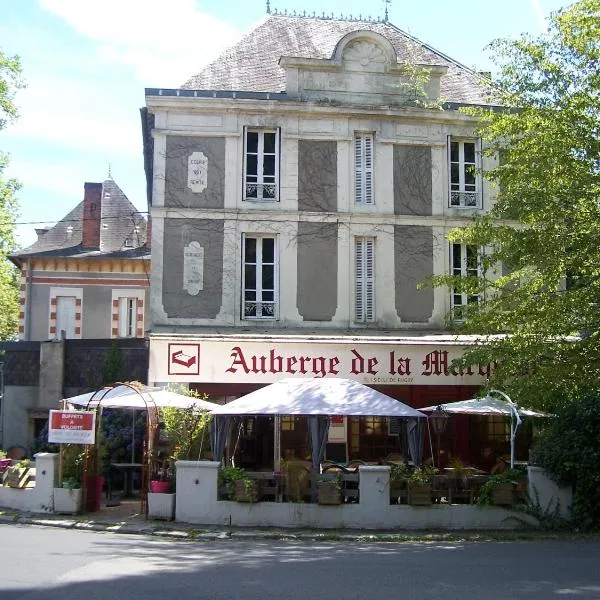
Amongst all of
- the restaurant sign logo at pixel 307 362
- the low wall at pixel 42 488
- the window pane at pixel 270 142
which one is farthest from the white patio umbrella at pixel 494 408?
the window pane at pixel 270 142

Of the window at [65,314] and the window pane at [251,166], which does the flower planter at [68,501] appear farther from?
the window at [65,314]

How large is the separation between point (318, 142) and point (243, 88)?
2.28 meters

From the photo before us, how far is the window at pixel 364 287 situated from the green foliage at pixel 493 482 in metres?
6.43

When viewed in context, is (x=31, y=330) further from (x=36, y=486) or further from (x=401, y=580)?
(x=401, y=580)

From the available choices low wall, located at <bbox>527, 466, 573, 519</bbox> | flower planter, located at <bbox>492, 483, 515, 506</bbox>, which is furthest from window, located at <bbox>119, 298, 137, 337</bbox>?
low wall, located at <bbox>527, 466, 573, 519</bbox>

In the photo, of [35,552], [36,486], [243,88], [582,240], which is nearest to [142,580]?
[35,552]

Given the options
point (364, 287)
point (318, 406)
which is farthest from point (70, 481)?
point (364, 287)

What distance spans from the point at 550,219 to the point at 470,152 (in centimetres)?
640

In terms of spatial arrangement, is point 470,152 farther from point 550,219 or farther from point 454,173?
point 550,219

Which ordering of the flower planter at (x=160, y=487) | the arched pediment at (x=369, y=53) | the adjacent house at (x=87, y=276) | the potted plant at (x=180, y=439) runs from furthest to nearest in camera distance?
the adjacent house at (x=87, y=276)
the arched pediment at (x=369, y=53)
the potted plant at (x=180, y=439)
the flower planter at (x=160, y=487)

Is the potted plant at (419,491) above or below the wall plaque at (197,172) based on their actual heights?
below

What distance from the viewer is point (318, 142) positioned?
19406 millimetres

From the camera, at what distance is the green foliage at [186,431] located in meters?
14.1

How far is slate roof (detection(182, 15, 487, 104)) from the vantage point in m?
20.0
